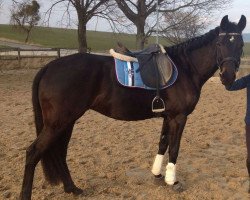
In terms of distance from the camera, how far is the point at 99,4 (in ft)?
57.0

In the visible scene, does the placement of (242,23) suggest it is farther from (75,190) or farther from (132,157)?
(75,190)

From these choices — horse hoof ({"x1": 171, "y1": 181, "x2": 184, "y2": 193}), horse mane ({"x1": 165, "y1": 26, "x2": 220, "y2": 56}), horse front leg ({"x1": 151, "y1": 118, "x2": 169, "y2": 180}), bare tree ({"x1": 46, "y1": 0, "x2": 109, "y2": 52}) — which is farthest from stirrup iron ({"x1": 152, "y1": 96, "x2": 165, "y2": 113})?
bare tree ({"x1": 46, "y1": 0, "x2": 109, "y2": 52})

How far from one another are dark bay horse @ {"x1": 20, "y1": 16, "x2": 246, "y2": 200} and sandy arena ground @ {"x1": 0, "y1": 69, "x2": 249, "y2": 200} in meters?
0.32

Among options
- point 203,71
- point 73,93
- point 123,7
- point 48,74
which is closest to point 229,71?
point 203,71

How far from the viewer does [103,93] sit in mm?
3805

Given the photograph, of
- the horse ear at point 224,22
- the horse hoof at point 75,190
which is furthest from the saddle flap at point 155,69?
the horse hoof at point 75,190

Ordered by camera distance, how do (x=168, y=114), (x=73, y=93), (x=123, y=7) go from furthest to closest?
(x=123, y=7), (x=168, y=114), (x=73, y=93)

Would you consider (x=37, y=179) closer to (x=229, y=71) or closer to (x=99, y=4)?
(x=229, y=71)

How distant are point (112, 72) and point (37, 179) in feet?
5.60

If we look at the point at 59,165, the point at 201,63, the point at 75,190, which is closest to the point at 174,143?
the point at 201,63

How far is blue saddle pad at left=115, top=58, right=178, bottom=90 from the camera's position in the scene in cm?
380

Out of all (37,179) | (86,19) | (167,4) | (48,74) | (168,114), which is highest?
(167,4)

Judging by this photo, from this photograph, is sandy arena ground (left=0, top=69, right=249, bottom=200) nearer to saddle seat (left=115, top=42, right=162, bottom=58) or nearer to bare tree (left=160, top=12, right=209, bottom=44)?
saddle seat (left=115, top=42, right=162, bottom=58)

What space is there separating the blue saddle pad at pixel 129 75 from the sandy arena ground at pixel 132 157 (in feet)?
4.18
